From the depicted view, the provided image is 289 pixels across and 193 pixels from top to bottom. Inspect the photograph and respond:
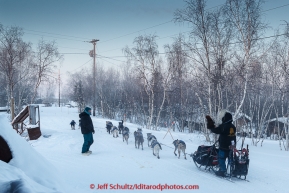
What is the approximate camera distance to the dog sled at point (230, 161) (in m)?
5.03

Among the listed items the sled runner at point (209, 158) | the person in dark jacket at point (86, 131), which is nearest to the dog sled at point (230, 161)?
the sled runner at point (209, 158)

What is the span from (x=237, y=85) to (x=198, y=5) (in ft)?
17.9

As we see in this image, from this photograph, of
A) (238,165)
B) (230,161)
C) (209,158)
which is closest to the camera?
(238,165)

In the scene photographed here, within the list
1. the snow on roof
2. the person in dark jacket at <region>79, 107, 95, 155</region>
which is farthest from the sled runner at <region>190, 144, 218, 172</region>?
the snow on roof

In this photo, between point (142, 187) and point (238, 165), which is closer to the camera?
point (142, 187)

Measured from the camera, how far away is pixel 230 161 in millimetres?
5145

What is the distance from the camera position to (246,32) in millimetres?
11805

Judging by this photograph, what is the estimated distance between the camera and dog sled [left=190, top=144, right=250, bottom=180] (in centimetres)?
503

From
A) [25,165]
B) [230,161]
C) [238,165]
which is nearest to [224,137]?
[230,161]

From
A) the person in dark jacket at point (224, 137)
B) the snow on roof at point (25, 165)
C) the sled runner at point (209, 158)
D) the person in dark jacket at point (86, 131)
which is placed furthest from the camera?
the person in dark jacket at point (86, 131)

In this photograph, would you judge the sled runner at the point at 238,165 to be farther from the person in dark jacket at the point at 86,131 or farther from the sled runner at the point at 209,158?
the person in dark jacket at the point at 86,131

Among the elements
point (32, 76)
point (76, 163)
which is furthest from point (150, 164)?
point (32, 76)

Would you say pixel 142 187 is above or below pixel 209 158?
below

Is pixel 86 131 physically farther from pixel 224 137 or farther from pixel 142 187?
pixel 224 137
